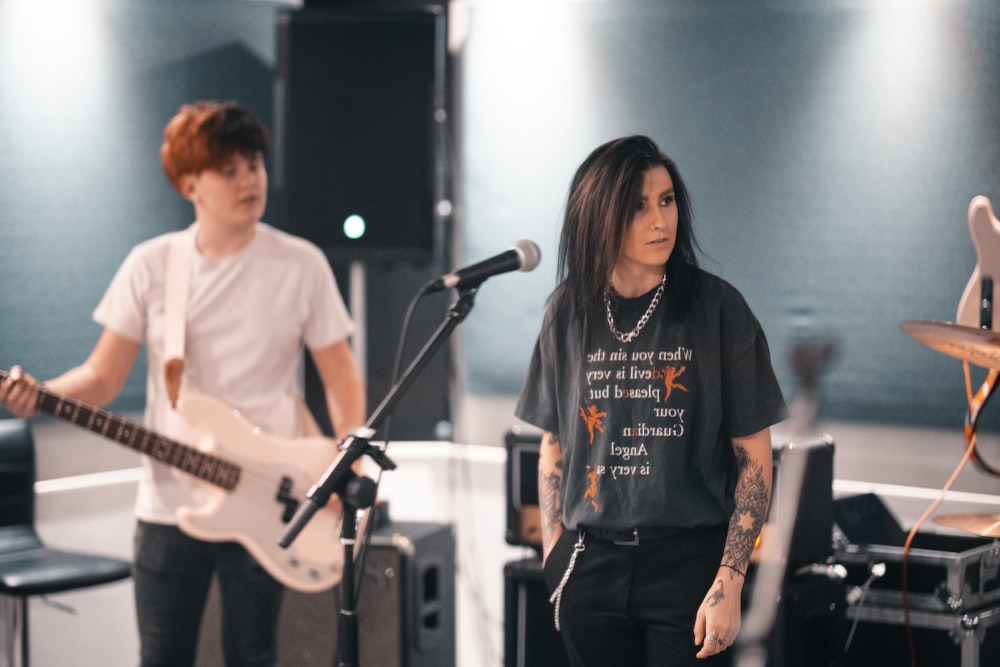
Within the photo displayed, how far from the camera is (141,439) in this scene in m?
2.76

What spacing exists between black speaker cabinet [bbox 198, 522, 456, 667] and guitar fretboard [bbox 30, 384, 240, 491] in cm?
36

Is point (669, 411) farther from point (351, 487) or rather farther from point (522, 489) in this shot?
point (522, 489)

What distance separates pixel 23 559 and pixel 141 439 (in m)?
0.64

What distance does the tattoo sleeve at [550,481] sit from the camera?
81.1 inches

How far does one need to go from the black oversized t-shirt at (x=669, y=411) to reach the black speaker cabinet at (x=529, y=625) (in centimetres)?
100

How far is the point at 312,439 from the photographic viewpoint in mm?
2914

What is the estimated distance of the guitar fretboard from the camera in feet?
8.91

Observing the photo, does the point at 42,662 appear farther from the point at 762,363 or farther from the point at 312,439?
the point at 762,363

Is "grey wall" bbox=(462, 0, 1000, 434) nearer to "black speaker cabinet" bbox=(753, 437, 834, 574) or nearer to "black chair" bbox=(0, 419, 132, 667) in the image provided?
"black speaker cabinet" bbox=(753, 437, 834, 574)

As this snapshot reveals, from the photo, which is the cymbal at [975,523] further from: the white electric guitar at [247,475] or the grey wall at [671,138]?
the white electric guitar at [247,475]

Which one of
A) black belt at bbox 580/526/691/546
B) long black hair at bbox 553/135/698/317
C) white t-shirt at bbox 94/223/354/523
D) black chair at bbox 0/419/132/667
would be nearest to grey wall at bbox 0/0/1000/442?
black chair at bbox 0/419/132/667

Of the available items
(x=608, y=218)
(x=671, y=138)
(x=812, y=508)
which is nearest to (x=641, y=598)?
(x=608, y=218)

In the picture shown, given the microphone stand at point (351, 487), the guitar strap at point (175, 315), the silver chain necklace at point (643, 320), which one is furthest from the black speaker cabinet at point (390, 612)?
the silver chain necklace at point (643, 320)

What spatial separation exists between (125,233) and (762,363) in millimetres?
2304
